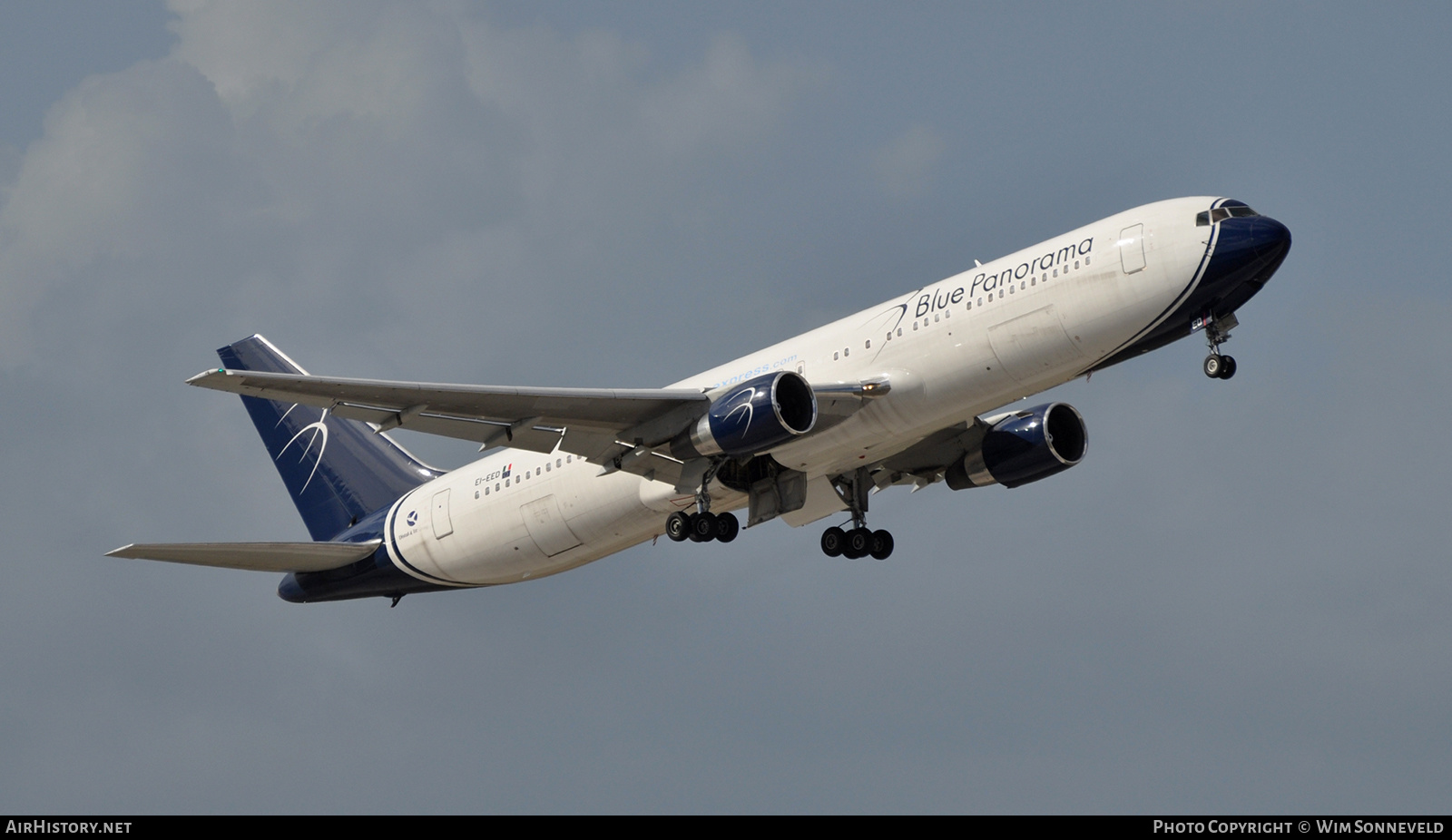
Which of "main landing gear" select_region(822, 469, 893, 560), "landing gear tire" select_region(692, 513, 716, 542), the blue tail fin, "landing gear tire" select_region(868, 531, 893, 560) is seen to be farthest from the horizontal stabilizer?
"landing gear tire" select_region(868, 531, 893, 560)

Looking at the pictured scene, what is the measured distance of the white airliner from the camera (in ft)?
113

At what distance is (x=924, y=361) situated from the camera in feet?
117

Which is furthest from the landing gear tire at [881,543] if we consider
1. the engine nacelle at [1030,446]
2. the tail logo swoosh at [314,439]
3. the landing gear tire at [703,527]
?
the tail logo swoosh at [314,439]

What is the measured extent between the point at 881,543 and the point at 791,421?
787cm

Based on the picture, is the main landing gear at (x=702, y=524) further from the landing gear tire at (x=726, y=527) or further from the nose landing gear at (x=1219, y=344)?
the nose landing gear at (x=1219, y=344)

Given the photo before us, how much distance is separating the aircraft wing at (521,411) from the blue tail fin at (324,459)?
8503mm

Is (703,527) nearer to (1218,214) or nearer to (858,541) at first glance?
(858,541)

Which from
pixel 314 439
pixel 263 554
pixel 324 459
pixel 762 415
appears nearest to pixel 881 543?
pixel 762 415

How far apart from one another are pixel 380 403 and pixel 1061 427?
15.9 metres

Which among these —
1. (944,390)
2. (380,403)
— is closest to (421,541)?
(380,403)

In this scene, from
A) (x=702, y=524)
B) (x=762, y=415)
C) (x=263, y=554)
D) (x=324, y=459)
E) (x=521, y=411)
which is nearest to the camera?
(x=762, y=415)
